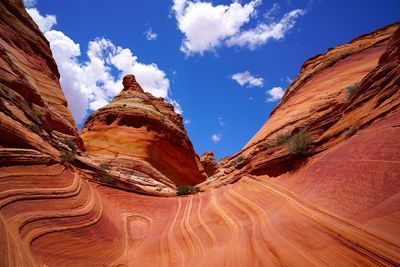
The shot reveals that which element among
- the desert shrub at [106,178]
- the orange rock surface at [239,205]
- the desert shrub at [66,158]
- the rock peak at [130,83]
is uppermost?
the rock peak at [130,83]

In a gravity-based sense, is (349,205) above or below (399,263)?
above

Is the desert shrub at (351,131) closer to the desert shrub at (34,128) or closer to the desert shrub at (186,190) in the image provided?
the desert shrub at (186,190)

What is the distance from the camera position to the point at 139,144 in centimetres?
2239

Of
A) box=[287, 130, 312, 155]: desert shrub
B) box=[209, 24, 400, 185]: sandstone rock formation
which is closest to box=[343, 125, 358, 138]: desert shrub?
box=[209, 24, 400, 185]: sandstone rock formation

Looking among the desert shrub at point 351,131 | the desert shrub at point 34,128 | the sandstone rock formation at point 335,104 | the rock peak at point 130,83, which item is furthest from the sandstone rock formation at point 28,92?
the desert shrub at point 351,131

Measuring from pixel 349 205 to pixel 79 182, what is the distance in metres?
8.25

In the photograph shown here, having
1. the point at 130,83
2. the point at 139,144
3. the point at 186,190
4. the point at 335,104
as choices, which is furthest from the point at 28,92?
the point at 130,83

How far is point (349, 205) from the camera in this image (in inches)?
201

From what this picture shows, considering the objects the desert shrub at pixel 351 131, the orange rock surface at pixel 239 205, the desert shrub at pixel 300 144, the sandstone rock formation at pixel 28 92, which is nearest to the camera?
the orange rock surface at pixel 239 205

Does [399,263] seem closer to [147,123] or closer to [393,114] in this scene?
[393,114]

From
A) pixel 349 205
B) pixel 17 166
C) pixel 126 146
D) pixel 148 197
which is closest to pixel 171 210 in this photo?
pixel 148 197

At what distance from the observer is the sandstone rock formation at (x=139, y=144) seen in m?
19.9

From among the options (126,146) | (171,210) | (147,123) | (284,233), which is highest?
(147,123)

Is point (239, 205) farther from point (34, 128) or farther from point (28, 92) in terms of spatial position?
point (28, 92)
